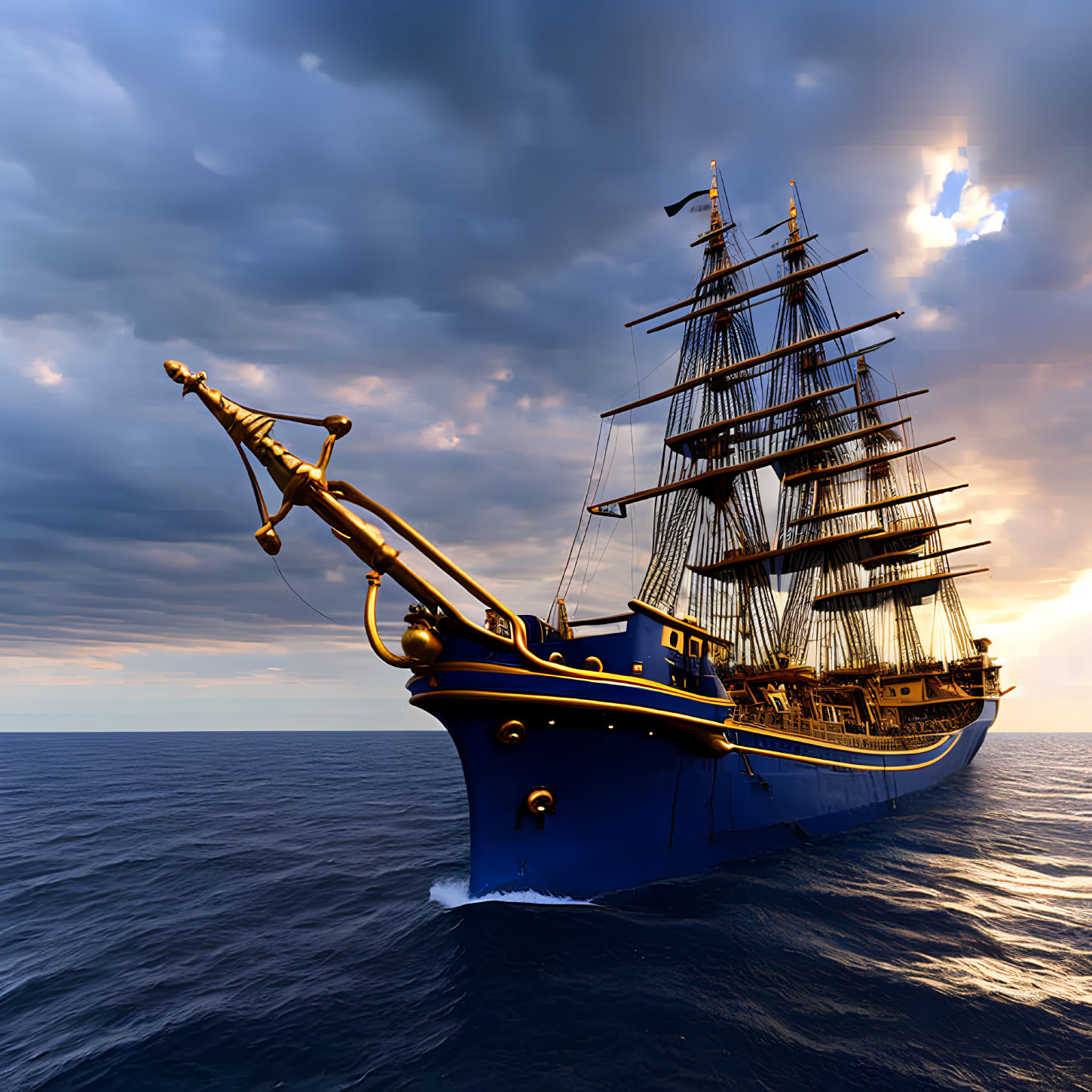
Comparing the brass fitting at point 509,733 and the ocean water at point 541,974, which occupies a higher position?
the brass fitting at point 509,733

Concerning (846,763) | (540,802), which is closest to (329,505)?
(540,802)

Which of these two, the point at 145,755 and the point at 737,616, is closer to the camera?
the point at 737,616

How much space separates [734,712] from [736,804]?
2738mm

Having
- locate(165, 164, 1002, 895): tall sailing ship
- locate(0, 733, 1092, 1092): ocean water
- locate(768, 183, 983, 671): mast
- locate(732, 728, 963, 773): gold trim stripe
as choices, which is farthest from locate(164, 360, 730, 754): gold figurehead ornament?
locate(768, 183, 983, 671): mast

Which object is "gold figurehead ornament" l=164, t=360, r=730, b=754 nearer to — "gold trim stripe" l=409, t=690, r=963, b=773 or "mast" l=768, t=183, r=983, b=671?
"gold trim stripe" l=409, t=690, r=963, b=773

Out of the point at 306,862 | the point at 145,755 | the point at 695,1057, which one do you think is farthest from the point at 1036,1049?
the point at 145,755

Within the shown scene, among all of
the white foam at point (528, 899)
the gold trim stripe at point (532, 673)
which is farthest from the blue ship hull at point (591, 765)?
the white foam at point (528, 899)

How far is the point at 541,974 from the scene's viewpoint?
32.9ft

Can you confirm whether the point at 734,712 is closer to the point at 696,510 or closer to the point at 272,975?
the point at 272,975

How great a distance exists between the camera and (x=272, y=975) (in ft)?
35.3

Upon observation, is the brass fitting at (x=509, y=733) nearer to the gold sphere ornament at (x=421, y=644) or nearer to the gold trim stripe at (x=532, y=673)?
the gold trim stripe at (x=532, y=673)

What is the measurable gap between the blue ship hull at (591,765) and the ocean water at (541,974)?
0.92m

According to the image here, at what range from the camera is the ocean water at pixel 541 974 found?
7965mm

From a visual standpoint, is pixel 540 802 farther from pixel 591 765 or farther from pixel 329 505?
pixel 329 505
